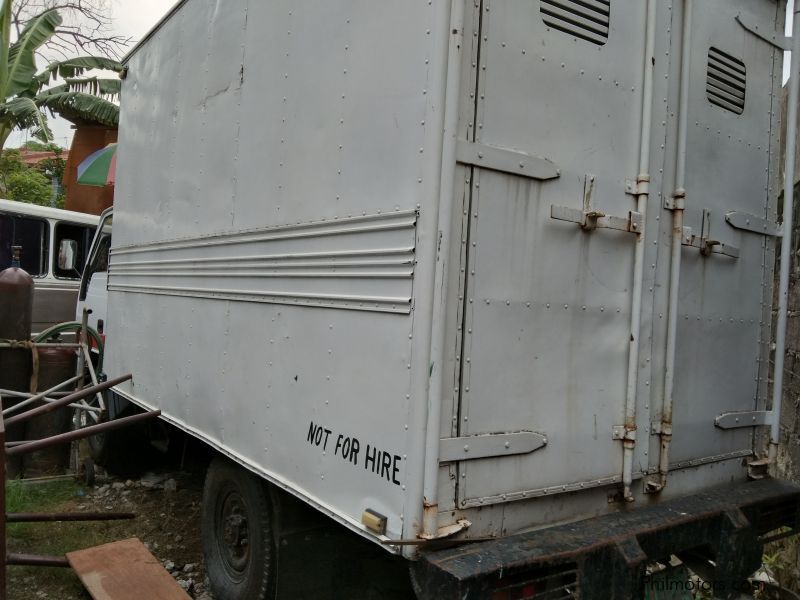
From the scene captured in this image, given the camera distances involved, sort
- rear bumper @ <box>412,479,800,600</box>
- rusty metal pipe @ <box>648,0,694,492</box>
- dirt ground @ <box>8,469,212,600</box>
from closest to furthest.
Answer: rear bumper @ <box>412,479,800,600</box> < rusty metal pipe @ <box>648,0,694,492</box> < dirt ground @ <box>8,469,212,600</box>

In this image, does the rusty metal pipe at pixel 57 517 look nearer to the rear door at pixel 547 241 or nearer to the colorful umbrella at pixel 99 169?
the rear door at pixel 547 241

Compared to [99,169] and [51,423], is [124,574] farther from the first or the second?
[99,169]

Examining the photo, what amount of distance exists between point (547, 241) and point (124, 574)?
2.98m

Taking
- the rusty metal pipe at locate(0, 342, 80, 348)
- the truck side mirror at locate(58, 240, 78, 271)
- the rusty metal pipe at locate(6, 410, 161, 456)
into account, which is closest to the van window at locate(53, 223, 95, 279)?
the truck side mirror at locate(58, 240, 78, 271)

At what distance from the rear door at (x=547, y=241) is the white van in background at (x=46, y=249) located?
8.43 metres

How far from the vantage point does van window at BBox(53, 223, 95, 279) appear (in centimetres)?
972

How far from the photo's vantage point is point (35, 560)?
3459mm

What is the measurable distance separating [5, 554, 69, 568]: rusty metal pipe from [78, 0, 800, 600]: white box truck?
2.86 feet

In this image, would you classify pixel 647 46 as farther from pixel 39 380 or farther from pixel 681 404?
pixel 39 380

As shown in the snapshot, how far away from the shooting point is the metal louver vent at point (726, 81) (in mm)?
3014

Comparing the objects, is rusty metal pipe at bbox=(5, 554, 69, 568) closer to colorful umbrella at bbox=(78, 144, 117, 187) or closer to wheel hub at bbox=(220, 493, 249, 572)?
wheel hub at bbox=(220, 493, 249, 572)

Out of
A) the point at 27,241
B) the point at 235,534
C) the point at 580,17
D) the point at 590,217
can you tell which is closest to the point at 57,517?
the point at 235,534

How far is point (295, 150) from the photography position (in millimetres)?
2881

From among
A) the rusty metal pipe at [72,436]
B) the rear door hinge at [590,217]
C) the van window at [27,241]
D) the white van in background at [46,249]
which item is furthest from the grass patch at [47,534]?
the van window at [27,241]
